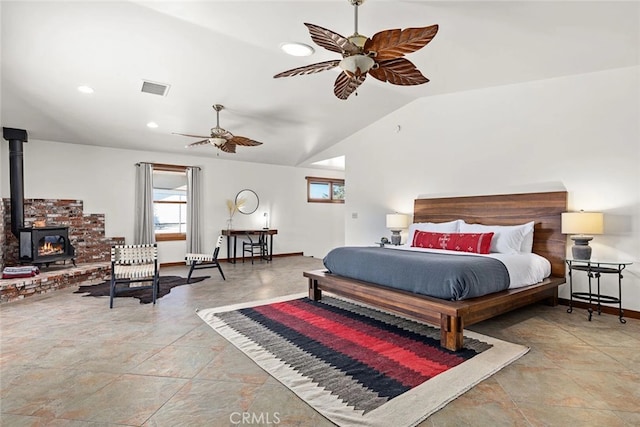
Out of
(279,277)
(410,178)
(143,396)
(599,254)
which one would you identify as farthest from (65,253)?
(599,254)

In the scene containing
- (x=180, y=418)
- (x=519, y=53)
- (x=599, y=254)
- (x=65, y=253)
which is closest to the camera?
(x=180, y=418)

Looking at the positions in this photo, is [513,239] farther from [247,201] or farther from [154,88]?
[247,201]

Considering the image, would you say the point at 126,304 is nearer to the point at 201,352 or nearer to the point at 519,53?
the point at 201,352

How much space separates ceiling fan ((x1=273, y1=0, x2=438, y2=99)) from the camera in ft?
7.29

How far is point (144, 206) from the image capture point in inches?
266

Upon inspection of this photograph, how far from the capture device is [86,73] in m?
3.96

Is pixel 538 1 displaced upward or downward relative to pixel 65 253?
upward

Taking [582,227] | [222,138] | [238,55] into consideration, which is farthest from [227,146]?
[582,227]

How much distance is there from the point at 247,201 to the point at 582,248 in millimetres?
6551

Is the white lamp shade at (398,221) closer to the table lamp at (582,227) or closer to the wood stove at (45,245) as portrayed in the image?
the table lamp at (582,227)

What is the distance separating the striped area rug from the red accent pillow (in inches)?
53.8

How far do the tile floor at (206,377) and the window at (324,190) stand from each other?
19.7ft

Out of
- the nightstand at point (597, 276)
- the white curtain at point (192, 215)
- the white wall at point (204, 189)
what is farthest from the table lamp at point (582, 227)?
the white curtain at point (192, 215)

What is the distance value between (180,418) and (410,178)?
5.03 meters
